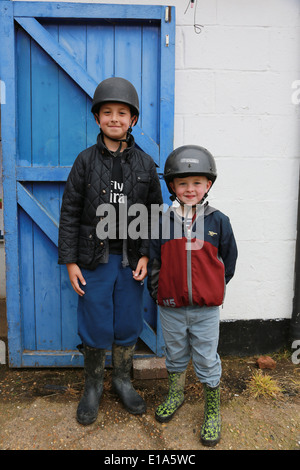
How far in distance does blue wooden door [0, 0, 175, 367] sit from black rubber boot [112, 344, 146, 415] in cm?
42

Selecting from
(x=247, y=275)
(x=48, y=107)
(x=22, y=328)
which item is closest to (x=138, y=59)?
(x=48, y=107)

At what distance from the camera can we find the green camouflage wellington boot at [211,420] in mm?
2178

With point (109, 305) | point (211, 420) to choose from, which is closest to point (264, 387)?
point (211, 420)

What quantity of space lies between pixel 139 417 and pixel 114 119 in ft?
6.26

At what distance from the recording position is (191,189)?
2191 mm

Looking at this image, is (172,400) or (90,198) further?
(172,400)

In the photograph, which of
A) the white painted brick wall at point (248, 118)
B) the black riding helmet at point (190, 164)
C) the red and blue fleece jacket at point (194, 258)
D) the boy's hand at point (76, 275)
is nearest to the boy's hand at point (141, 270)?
the red and blue fleece jacket at point (194, 258)

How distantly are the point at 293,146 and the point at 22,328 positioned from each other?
2634 millimetres

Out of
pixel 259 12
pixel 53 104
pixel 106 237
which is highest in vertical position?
pixel 259 12

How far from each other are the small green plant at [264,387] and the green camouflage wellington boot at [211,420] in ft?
1.83

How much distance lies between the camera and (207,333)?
2.20 m

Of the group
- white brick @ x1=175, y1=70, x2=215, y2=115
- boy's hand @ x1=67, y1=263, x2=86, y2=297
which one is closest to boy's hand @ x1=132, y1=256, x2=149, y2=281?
boy's hand @ x1=67, y1=263, x2=86, y2=297

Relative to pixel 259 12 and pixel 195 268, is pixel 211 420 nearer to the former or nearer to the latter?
pixel 195 268

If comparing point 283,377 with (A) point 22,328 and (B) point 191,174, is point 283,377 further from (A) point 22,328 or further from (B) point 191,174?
(A) point 22,328
